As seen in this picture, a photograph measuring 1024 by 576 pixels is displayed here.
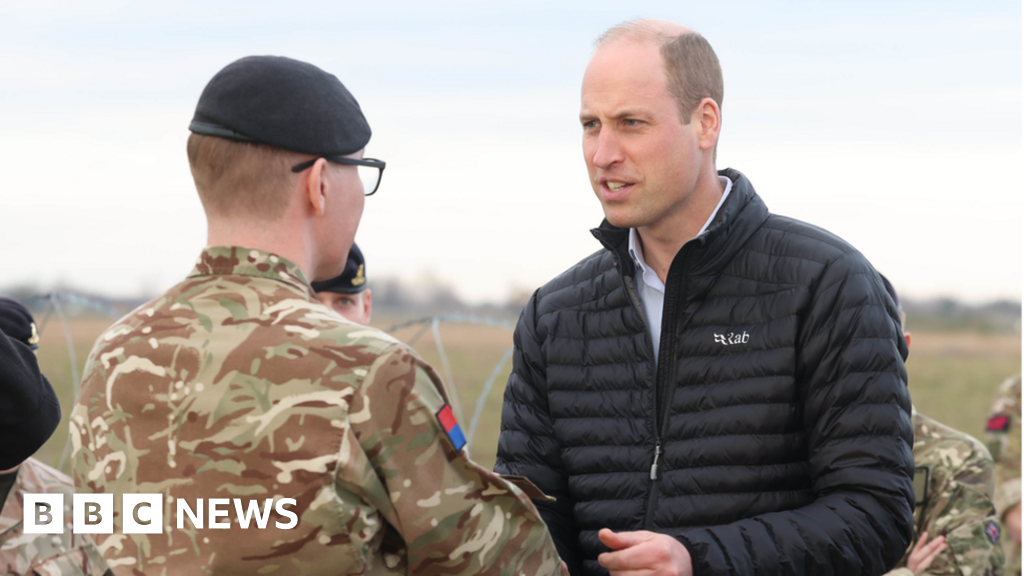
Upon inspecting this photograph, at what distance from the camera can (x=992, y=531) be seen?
4121mm

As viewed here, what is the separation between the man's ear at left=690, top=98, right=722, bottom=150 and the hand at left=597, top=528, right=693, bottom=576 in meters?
1.13

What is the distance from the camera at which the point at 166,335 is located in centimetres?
204

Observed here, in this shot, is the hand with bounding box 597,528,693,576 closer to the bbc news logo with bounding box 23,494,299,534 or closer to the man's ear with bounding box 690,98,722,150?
the bbc news logo with bounding box 23,494,299,534

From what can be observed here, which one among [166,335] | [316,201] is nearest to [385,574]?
[166,335]

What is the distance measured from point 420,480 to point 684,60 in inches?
58.4

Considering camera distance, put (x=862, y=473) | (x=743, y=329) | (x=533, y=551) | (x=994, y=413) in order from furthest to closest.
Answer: (x=994, y=413) < (x=743, y=329) < (x=862, y=473) < (x=533, y=551)

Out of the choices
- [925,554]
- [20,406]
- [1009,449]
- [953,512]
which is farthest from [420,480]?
[1009,449]

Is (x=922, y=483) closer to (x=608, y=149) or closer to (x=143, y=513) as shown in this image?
(x=608, y=149)

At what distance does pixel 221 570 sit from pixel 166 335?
0.49 metres

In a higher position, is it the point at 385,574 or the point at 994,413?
the point at 385,574

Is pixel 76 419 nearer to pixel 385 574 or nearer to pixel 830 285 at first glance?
pixel 385 574

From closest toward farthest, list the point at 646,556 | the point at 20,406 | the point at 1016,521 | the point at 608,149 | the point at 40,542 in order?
1. the point at 646,556
2. the point at 608,149
3. the point at 20,406
4. the point at 40,542
5. the point at 1016,521

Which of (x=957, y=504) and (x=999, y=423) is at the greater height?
(x=957, y=504)

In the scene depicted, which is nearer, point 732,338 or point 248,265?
point 248,265
